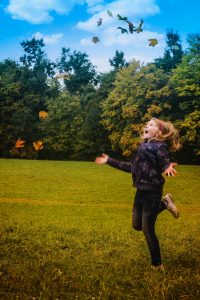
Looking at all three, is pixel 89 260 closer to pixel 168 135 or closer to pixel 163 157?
pixel 163 157

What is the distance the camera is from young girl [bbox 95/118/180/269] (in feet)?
16.5

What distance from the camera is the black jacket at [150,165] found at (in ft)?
16.5

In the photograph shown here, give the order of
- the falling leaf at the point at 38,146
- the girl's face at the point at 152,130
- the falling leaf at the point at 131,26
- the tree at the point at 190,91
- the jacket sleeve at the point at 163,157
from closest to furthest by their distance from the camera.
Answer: the falling leaf at the point at 131,26
the jacket sleeve at the point at 163,157
the girl's face at the point at 152,130
the tree at the point at 190,91
the falling leaf at the point at 38,146

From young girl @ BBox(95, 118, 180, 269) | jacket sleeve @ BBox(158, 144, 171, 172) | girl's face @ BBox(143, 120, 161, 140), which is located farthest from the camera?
girl's face @ BBox(143, 120, 161, 140)

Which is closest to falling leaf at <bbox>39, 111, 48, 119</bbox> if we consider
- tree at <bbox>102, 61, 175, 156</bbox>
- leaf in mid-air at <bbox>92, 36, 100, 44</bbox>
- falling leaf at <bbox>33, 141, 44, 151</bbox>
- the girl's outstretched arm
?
falling leaf at <bbox>33, 141, 44, 151</bbox>

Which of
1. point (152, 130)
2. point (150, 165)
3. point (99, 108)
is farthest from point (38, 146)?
point (150, 165)

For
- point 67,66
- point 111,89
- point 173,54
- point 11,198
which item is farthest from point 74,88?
point 11,198

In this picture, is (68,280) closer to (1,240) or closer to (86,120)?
(1,240)

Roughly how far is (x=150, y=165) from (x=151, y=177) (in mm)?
158

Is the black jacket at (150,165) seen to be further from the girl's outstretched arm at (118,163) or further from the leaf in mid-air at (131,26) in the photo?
the leaf in mid-air at (131,26)

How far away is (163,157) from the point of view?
4.98 m

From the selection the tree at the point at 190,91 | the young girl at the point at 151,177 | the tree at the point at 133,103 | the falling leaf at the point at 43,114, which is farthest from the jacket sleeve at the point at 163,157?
the falling leaf at the point at 43,114

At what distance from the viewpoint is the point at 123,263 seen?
538cm

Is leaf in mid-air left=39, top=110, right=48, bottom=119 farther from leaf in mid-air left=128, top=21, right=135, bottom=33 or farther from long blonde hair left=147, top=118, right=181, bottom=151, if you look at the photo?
leaf in mid-air left=128, top=21, right=135, bottom=33
